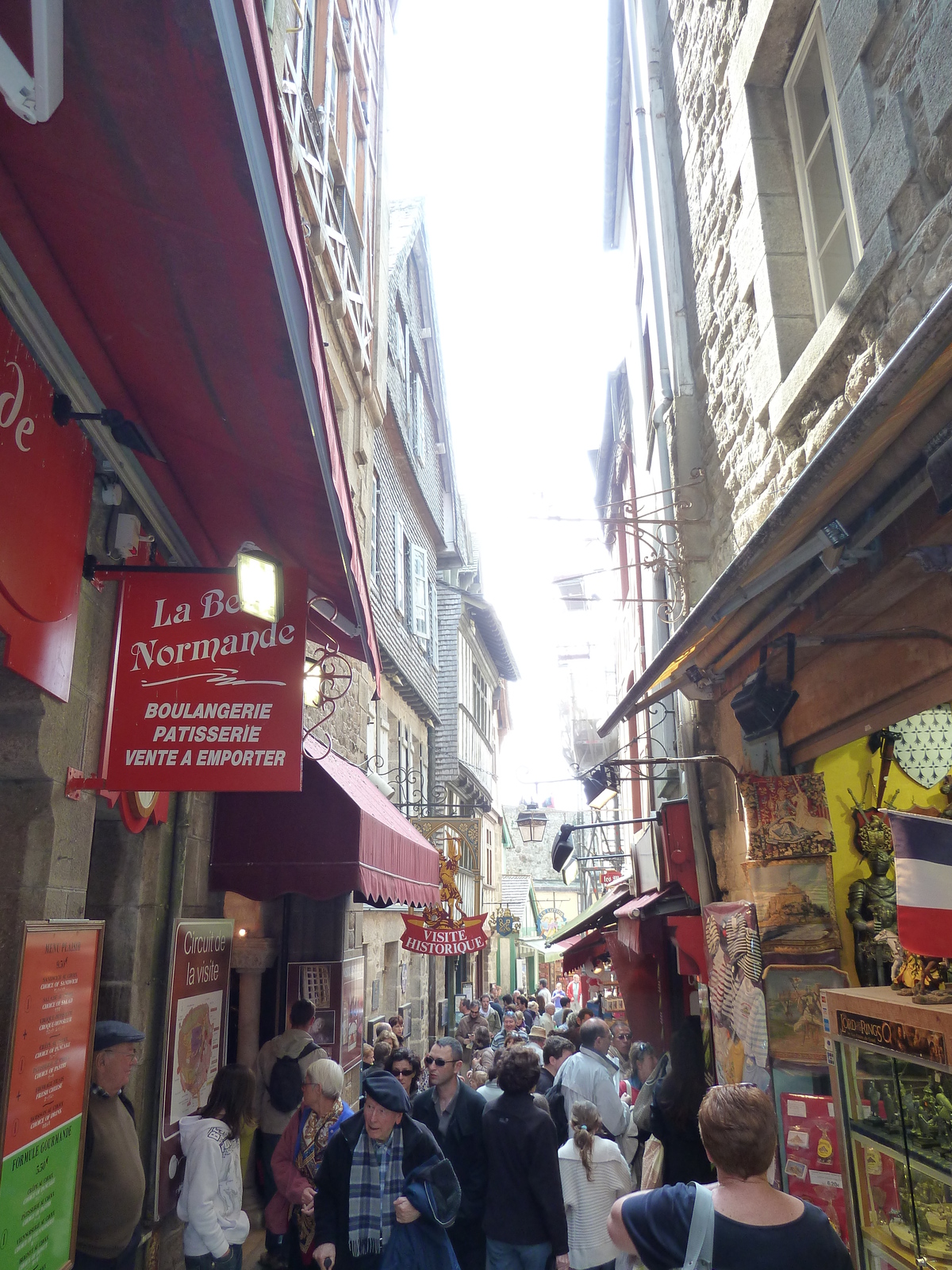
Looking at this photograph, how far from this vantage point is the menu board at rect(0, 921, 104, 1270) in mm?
3262

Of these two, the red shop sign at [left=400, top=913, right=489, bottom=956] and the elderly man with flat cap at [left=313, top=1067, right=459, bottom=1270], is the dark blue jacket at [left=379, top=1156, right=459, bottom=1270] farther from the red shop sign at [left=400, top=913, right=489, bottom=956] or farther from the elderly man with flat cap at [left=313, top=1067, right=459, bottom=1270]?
the red shop sign at [left=400, top=913, right=489, bottom=956]

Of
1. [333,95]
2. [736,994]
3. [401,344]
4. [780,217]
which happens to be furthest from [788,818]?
[401,344]

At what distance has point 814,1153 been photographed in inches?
164

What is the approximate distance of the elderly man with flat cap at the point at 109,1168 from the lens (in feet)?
13.3

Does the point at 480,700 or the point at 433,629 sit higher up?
the point at 480,700

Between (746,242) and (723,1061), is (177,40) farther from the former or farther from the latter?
(723,1061)

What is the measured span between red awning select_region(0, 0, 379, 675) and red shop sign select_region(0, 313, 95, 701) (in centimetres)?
31

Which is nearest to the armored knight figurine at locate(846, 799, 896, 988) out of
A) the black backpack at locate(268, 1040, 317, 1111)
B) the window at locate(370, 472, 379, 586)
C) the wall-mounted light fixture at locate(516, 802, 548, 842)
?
the black backpack at locate(268, 1040, 317, 1111)

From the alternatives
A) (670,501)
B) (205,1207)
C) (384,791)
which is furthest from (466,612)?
(205,1207)

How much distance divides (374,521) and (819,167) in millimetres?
8612

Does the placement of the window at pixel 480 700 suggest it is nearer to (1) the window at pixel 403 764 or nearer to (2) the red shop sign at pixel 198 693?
(1) the window at pixel 403 764

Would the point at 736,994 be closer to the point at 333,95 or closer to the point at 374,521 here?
the point at 374,521

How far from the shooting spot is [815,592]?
484 centimetres

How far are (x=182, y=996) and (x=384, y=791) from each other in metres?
7.32
